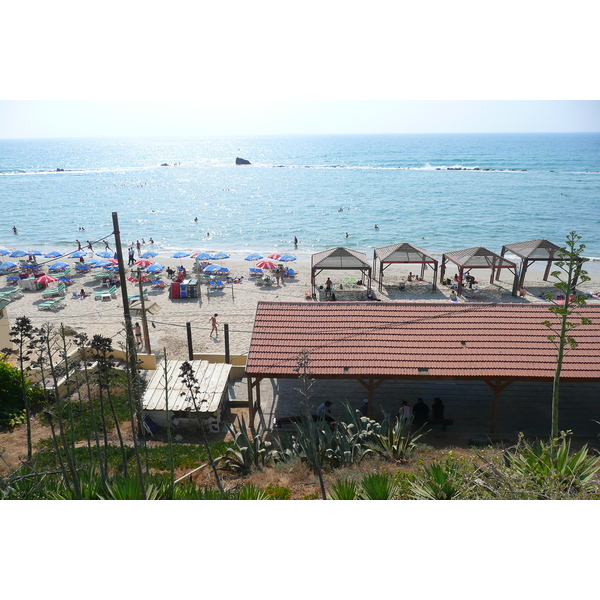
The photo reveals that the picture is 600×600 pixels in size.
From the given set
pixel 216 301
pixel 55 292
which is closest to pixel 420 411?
pixel 216 301

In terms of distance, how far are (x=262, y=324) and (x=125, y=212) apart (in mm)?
57093

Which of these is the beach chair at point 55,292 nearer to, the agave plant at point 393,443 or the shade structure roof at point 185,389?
the shade structure roof at point 185,389

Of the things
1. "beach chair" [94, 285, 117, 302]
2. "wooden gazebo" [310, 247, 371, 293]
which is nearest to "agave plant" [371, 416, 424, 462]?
"wooden gazebo" [310, 247, 371, 293]

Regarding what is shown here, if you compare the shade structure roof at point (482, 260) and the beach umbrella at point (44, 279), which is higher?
the shade structure roof at point (482, 260)

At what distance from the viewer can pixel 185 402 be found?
12.2m

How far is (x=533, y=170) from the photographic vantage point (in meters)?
108

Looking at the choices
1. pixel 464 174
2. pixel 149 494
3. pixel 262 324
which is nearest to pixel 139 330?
pixel 262 324

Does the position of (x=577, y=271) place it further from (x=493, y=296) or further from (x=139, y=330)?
(x=493, y=296)

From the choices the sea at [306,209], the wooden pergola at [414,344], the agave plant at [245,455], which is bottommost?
the sea at [306,209]

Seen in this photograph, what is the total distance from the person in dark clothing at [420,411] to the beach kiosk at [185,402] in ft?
16.6

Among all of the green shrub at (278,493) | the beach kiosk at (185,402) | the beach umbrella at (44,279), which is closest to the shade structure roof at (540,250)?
the beach kiosk at (185,402)

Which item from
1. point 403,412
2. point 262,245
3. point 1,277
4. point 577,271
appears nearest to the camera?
point 577,271

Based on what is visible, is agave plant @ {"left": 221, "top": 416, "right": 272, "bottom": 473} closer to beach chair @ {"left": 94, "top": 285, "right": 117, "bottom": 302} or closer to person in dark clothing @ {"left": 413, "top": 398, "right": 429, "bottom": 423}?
person in dark clothing @ {"left": 413, "top": 398, "right": 429, "bottom": 423}

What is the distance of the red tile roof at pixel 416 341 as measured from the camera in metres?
11.4
